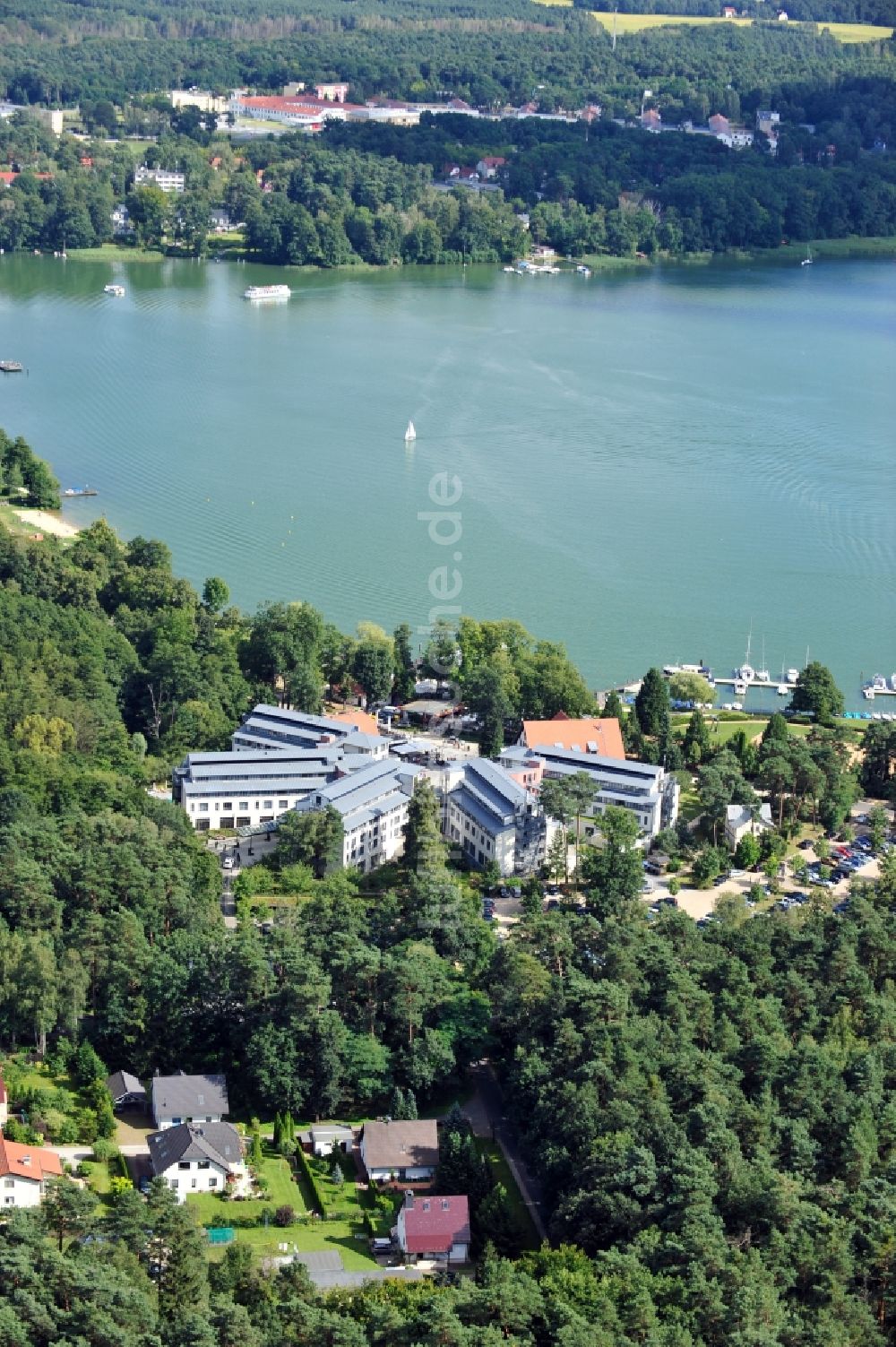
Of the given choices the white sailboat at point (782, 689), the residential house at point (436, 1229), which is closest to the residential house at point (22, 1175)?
the residential house at point (436, 1229)

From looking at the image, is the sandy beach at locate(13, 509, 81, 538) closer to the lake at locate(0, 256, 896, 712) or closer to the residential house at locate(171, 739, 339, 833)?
the lake at locate(0, 256, 896, 712)

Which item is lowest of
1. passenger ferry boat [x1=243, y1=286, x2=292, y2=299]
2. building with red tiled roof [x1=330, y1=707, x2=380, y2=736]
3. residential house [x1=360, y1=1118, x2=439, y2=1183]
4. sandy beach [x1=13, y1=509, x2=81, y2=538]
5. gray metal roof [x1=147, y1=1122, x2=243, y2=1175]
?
residential house [x1=360, y1=1118, x2=439, y2=1183]

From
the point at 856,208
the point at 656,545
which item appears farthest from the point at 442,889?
the point at 856,208

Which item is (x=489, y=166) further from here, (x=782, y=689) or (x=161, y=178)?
(x=782, y=689)

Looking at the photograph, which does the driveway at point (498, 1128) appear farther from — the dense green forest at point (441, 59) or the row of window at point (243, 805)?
the dense green forest at point (441, 59)

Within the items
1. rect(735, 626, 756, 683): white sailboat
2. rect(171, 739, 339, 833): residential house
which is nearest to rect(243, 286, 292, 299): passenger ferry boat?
rect(735, 626, 756, 683): white sailboat

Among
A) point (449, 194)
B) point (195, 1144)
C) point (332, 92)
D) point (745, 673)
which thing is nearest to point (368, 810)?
point (195, 1144)
